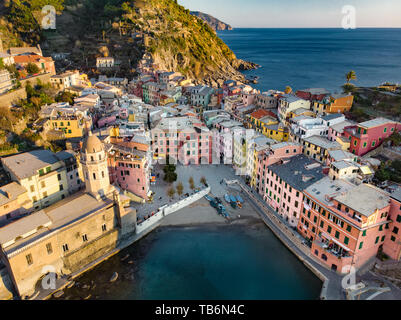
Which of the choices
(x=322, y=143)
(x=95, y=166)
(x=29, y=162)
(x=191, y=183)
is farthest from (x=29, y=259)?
(x=322, y=143)

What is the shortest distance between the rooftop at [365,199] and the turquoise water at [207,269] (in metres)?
8.91

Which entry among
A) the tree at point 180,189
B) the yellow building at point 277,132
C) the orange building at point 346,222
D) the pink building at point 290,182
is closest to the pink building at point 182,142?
the tree at point 180,189

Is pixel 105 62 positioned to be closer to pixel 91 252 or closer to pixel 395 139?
pixel 91 252

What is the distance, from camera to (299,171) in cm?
3778

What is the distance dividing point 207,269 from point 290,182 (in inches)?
573

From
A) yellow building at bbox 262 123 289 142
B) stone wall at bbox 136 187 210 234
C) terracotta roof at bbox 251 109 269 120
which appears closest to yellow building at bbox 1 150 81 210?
stone wall at bbox 136 187 210 234

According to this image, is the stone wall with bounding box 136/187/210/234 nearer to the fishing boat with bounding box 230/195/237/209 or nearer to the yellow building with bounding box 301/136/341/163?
the fishing boat with bounding box 230/195/237/209

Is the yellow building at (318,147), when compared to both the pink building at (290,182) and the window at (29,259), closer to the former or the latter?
the pink building at (290,182)

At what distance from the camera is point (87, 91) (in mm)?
65625

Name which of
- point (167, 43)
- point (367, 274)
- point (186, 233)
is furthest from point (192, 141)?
point (167, 43)

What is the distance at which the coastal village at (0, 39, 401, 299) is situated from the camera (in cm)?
3000

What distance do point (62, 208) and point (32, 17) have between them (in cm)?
9448

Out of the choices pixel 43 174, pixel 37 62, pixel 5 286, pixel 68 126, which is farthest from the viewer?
pixel 37 62
